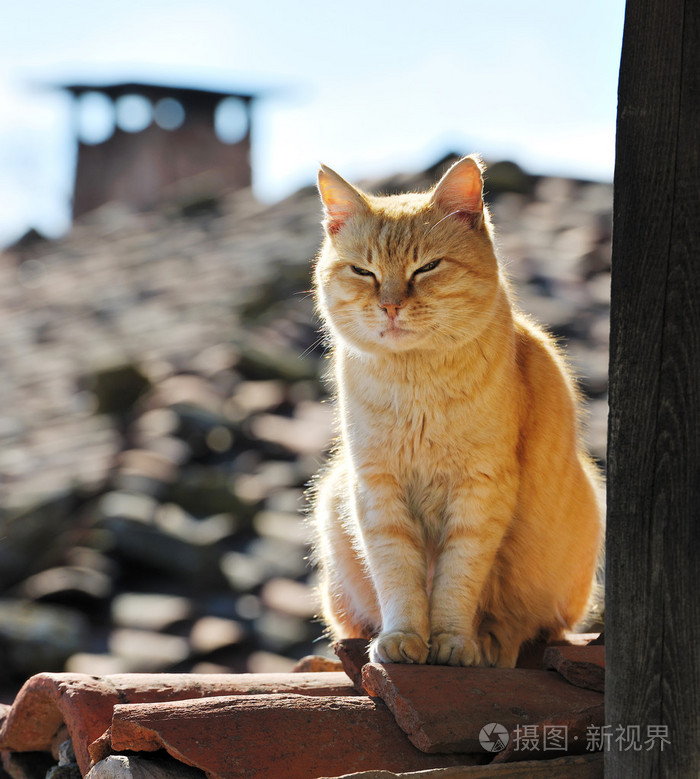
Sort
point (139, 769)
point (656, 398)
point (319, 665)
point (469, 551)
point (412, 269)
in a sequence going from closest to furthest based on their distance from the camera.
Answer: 1. point (656, 398)
2. point (139, 769)
3. point (469, 551)
4. point (412, 269)
5. point (319, 665)

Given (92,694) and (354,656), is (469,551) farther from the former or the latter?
(92,694)

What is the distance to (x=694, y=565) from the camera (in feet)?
5.16

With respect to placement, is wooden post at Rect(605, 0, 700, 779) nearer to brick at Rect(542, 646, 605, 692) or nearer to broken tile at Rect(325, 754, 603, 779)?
broken tile at Rect(325, 754, 603, 779)

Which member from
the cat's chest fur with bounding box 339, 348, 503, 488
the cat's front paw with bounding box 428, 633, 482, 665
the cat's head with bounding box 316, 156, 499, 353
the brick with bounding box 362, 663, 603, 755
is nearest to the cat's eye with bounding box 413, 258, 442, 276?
the cat's head with bounding box 316, 156, 499, 353

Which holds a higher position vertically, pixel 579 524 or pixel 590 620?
pixel 579 524

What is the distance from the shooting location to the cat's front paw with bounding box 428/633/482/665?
2428 mm

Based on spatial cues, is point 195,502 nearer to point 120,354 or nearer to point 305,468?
point 305,468

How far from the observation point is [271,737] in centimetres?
183

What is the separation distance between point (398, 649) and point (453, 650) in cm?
16

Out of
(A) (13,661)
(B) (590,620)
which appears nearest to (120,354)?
(A) (13,661)

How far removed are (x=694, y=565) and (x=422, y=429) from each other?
114cm

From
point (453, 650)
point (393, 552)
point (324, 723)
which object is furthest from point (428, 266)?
point (324, 723)

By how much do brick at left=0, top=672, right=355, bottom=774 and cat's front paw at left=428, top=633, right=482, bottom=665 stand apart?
24 cm

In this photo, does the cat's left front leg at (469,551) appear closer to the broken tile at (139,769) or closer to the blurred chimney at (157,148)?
the broken tile at (139,769)
